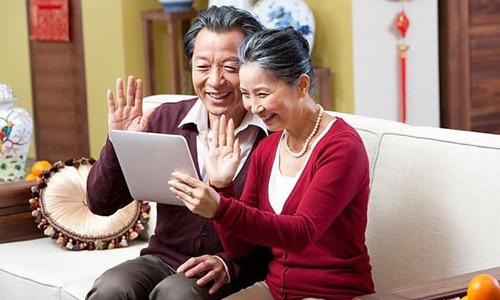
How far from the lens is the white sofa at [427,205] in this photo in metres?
2.55

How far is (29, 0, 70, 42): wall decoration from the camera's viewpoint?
680cm

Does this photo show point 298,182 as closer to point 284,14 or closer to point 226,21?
point 226,21

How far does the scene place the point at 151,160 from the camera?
8.57ft

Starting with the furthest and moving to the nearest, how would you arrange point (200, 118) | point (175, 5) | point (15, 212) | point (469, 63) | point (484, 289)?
point (469, 63) → point (175, 5) → point (15, 212) → point (200, 118) → point (484, 289)

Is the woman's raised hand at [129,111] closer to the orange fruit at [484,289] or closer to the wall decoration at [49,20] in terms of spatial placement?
the orange fruit at [484,289]

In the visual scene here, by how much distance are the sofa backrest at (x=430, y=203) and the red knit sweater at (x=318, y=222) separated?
0.22 m

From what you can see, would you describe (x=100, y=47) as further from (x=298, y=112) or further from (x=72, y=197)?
(x=298, y=112)

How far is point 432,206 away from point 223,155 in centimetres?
55

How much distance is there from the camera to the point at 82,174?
3.46 meters

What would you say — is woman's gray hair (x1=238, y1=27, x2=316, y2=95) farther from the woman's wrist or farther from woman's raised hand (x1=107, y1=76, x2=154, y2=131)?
woman's raised hand (x1=107, y1=76, x2=154, y2=131)

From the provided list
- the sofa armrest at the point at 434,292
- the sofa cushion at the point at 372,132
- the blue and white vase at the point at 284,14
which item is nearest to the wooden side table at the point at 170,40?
the blue and white vase at the point at 284,14

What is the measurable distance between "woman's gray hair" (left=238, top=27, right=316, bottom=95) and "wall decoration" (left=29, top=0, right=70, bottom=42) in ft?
14.5

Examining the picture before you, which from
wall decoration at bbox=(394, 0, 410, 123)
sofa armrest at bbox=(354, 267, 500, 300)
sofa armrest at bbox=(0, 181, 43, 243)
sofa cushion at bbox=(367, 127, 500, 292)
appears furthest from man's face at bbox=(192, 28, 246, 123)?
wall decoration at bbox=(394, 0, 410, 123)

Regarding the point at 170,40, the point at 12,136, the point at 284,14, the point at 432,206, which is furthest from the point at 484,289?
the point at 170,40
